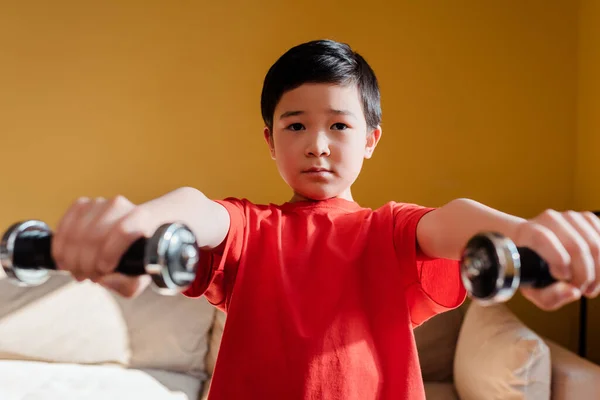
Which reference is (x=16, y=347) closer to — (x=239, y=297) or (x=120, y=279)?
(x=239, y=297)

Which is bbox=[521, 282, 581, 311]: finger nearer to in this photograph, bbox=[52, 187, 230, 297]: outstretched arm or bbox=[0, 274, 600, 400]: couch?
bbox=[52, 187, 230, 297]: outstretched arm

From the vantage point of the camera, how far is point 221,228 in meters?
0.70

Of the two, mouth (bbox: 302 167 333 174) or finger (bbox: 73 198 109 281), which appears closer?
finger (bbox: 73 198 109 281)

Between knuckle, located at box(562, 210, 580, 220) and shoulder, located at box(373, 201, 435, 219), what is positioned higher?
knuckle, located at box(562, 210, 580, 220)

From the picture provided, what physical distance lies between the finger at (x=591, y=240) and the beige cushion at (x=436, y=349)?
1.82 m

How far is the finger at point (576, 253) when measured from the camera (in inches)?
A: 18.1

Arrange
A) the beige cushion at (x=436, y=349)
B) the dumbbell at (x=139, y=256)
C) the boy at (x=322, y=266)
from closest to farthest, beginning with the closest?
1. the dumbbell at (x=139, y=256)
2. the boy at (x=322, y=266)
3. the beige cushion at (x=436, y=349)

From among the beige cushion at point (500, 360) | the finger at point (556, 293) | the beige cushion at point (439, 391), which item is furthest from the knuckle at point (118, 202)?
the beige cushion at point (439, 391)

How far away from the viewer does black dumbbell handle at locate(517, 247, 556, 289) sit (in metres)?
0.45

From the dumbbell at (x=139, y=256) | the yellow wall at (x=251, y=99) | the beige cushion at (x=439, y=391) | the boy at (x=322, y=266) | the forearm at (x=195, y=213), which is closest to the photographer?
the dumbbell at (x=139, y=256)

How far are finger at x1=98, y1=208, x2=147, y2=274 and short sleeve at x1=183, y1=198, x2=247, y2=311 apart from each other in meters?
0.27

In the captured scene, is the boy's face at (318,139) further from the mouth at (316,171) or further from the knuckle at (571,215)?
the knuckle at (571,215)

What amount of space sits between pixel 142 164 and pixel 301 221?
2037mm

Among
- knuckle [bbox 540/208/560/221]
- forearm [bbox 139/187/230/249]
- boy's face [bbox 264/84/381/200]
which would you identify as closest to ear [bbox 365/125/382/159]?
boy's face [bbox 264/84/381/200]
